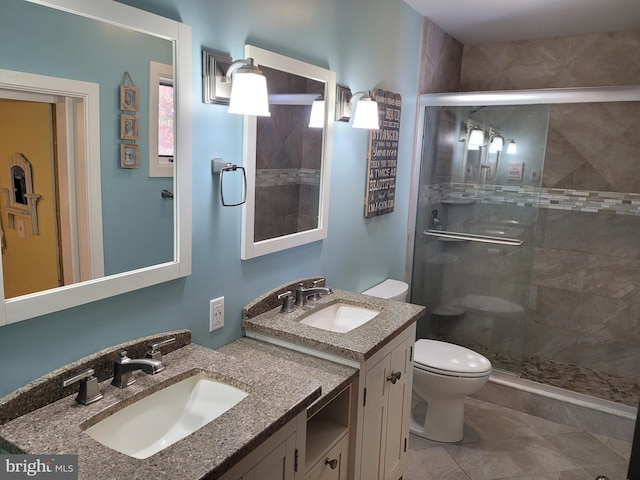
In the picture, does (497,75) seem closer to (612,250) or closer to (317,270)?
(612,250)

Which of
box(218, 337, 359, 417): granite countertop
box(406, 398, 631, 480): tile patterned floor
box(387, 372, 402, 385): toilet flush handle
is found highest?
box(218, 337, 359, 417): granite countertop

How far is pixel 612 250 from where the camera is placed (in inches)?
139

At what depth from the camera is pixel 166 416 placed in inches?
57.2

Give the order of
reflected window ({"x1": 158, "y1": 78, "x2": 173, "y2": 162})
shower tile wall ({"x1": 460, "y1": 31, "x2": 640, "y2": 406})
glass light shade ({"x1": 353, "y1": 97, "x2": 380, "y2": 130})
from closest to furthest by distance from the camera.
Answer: reflected window ({"x1": 158, "y1": 78, "x2": 173, "y2": 162}) < glass light shade ({"x1": 353, "y1": 97, "x2": 380, "y2": 130}) < shower tile wall ({"x1": 460, "y1": 31, "x2": 640, "y2": 406})

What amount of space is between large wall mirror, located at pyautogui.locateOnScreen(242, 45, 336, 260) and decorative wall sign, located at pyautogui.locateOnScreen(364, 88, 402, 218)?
0.49 meters

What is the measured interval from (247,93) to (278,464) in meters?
1.14

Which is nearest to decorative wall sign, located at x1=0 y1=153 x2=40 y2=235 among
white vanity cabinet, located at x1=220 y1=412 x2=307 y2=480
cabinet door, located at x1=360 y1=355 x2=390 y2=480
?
white vanity cabinet, located at x1=220 y1=412 x2=307 y2=480

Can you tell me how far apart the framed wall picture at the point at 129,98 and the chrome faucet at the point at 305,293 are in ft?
3.49

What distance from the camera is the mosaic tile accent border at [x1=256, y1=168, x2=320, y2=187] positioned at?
2.02 meters

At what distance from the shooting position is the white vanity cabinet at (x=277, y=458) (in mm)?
1216

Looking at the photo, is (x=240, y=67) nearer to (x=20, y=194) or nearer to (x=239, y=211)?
(x=239, y=211)

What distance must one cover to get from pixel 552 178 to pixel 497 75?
2.92 feet

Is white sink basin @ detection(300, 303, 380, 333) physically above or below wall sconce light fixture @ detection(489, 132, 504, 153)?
below

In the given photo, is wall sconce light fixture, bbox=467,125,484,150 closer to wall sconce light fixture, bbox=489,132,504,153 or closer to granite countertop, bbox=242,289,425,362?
wall sconce light fixture, bbox=489,132,504,153
